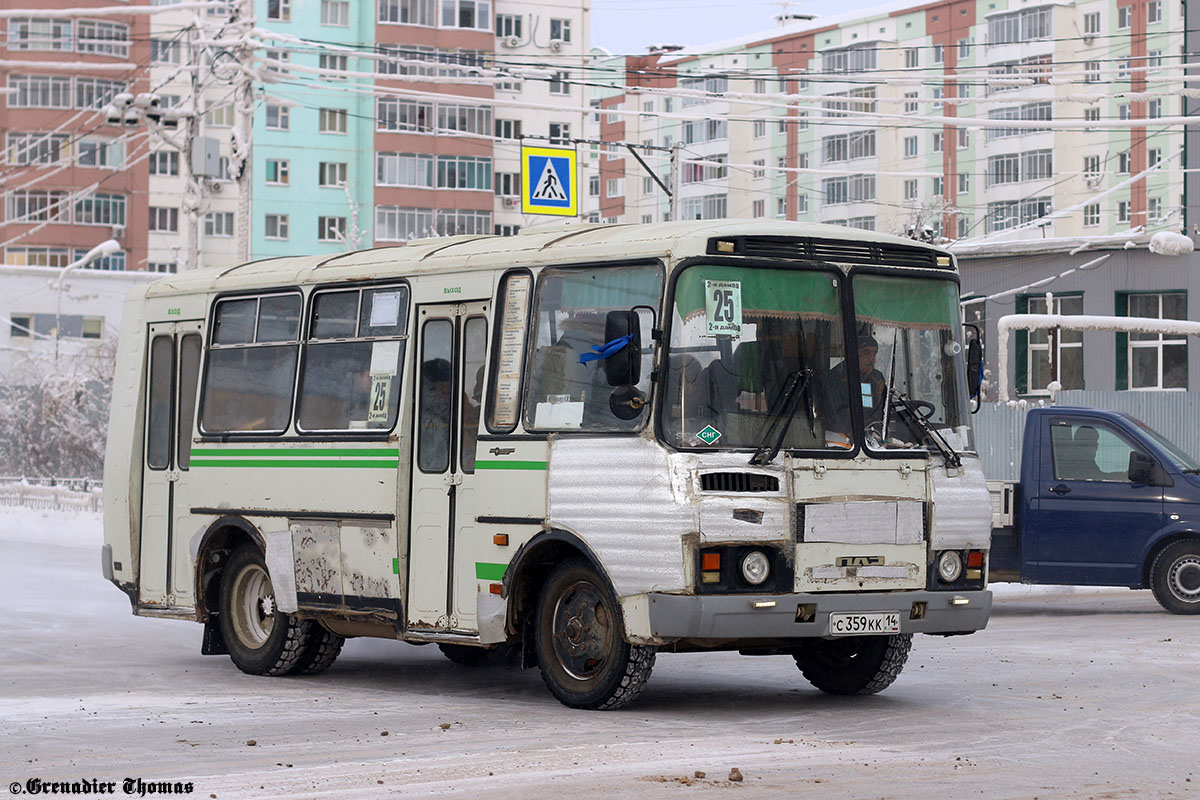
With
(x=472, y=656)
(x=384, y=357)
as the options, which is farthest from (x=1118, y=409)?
(x=384, y=357)

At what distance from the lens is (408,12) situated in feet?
292

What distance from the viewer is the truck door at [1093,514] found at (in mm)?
19797

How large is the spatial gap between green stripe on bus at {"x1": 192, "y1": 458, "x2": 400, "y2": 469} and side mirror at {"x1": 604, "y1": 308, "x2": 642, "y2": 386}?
2.46 m

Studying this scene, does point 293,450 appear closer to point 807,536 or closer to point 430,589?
point 430,589

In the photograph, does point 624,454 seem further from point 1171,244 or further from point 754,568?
point 1171,244

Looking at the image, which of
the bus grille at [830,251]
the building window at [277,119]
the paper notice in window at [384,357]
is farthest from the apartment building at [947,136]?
the bus grille at [830,251]

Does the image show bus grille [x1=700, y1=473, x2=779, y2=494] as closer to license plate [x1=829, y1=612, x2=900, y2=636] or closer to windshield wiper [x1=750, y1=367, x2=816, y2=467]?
windshield wiper [x1=750, y1=367, x2=816, y2=467]

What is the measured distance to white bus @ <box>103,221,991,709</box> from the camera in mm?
11562

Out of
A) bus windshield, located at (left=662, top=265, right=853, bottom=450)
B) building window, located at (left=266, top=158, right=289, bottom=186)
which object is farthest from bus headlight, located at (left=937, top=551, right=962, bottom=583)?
building window, located at (left=266, top=158, right=289, bottom=186)

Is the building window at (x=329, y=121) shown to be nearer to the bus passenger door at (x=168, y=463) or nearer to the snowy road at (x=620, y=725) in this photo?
the snowy road at (x=620, y=725)

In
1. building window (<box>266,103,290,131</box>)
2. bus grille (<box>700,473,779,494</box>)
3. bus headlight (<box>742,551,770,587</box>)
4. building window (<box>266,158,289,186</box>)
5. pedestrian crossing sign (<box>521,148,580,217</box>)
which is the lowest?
bus headlight (<box>742,551,770,587</box>)

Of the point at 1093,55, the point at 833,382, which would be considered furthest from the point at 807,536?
the point at 1093,55

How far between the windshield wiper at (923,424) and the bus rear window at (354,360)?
3292 mm

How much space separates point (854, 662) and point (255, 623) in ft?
14.9
